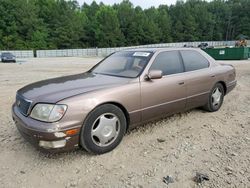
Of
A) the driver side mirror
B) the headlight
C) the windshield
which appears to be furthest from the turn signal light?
the driver side mirror

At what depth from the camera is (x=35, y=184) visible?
247cm

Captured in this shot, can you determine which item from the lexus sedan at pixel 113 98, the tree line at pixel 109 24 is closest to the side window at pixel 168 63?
the lexus sedan at pixel 113 98

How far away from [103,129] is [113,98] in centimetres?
45

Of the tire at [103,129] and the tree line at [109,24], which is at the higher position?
the tree line at [109,24]

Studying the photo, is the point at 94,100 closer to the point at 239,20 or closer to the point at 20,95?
the point at 20,95

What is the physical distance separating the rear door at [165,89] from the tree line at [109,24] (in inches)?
2136

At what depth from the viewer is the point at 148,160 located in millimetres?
2891

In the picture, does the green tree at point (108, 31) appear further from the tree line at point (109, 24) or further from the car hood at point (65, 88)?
the car hood at point (65, 88)

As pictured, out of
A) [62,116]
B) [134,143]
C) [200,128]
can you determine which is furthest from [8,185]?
[200,128]

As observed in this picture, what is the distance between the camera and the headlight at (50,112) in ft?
8.54

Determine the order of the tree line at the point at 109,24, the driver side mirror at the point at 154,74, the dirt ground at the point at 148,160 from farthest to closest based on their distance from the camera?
the tree line at the point at 109,24, the driver side mirror at the point at 154,74, the dirt ground at the point at 148,160

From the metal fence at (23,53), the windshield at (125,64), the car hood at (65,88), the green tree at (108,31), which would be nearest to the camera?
the car hood at (65,88)

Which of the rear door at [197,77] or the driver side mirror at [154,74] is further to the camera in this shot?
the rear door at [197,77]

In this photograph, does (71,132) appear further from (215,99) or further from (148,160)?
(215,99)
